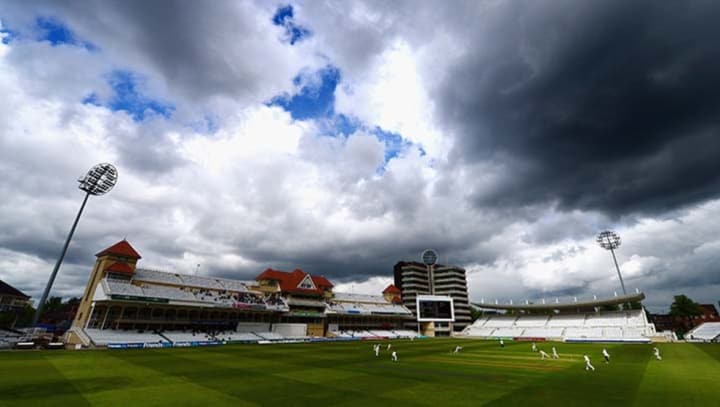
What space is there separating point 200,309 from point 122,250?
53.4 ft

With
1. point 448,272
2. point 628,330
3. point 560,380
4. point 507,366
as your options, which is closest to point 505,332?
point 628,330

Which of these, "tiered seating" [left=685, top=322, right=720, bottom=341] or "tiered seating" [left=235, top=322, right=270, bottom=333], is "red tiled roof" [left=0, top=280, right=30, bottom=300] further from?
"tiered seating" [left=685, top=322, right=720, bottom=341]

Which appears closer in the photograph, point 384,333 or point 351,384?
point 351,384

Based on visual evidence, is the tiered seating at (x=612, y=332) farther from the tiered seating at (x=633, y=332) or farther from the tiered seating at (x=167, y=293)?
the tiered seating at (x=167, y=293)

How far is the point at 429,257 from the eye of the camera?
117 m

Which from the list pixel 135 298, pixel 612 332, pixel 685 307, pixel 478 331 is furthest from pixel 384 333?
pixel 685 307

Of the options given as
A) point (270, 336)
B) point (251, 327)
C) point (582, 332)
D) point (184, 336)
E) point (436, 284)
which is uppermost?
point (436, 284)

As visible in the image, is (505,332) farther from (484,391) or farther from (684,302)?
(484,391)

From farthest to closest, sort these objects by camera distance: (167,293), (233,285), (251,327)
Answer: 1. (233,285)
2. (251,327)
3. (167,293)

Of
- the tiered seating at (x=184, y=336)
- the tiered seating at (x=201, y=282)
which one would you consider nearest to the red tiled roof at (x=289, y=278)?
the tiered seating at (x=201, y=282)

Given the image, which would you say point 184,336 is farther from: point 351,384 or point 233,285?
point 351,384

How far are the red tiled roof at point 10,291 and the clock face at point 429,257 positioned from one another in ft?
393

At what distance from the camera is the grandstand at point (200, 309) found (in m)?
46.2

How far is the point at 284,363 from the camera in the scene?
A: 26.4 m
